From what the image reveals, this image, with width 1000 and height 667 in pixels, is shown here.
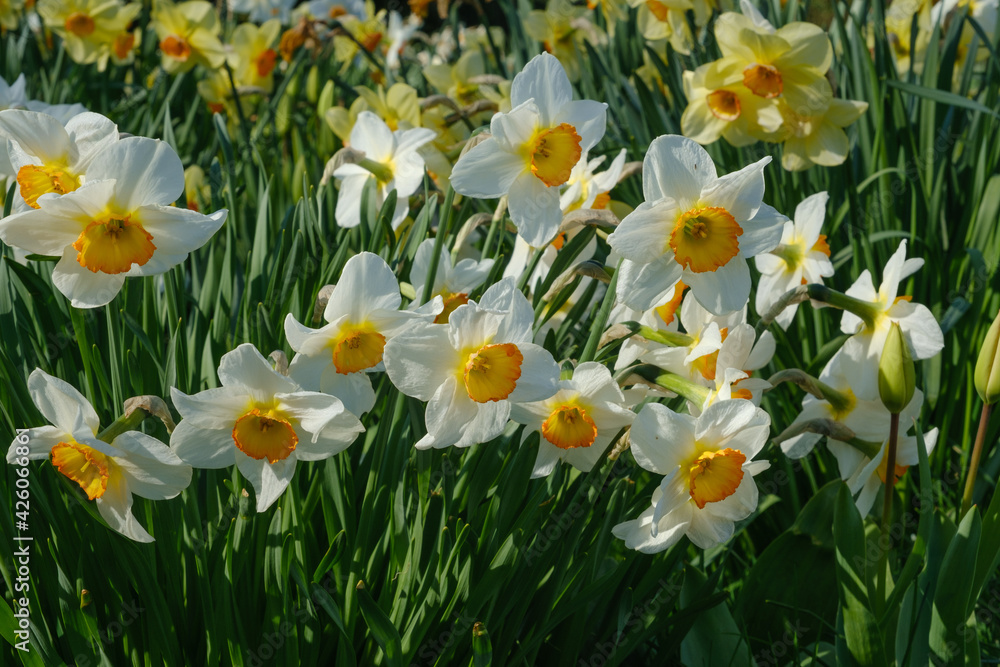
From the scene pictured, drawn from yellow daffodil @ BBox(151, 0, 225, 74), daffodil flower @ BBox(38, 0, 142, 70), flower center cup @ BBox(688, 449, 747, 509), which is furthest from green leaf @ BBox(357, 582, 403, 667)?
daffodil flower @ BBox(38, 0, 142, 70)

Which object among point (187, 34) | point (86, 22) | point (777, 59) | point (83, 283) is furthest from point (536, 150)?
point (86, 22)

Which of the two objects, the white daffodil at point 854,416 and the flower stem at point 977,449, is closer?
the flower stem at point 977,449

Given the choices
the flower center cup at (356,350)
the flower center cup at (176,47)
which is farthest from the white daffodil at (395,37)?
the flower center cup at (356,350)

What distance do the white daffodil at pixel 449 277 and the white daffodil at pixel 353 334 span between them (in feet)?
0.79

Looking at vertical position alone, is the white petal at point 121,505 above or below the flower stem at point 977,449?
above

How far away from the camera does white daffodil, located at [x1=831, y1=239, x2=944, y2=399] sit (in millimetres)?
1359

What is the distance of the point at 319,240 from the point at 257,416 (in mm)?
688

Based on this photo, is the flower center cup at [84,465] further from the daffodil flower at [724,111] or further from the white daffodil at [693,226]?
the daffodil flower at [724,111]

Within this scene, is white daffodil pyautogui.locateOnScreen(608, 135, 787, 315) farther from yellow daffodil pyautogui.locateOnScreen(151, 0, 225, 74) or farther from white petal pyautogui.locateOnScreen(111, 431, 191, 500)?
yellow daffodil pyautogui.locateOnScreen(151, 0, 225, 74)

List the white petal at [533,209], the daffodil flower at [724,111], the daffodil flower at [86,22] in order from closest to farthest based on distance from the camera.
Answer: the white petal at [533,209] < the daffodil flower at [724,111] < the daffodil flower at [86,22]

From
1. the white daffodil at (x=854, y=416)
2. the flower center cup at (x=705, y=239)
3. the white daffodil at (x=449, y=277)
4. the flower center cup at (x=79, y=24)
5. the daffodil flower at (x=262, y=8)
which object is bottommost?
the daffodil flower at (x=262, y=8)

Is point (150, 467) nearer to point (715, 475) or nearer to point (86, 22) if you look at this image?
point (715, 475)

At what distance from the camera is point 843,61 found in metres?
2.73

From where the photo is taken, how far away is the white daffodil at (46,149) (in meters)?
1.14
